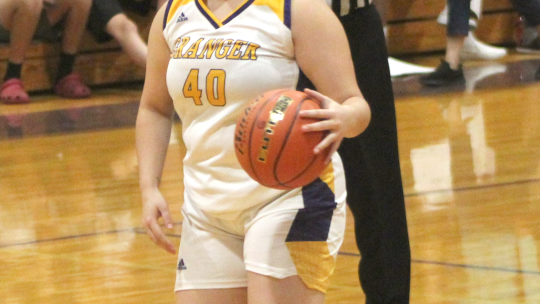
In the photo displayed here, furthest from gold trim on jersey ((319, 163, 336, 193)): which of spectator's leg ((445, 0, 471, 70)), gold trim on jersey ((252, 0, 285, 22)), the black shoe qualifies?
the black shoe

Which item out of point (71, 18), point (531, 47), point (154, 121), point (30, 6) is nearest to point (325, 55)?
point (154, 121)

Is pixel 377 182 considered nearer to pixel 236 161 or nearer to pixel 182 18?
pixel 236 161

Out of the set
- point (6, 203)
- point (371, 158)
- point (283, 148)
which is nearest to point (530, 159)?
point (371, 158)

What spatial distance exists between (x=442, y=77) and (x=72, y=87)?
319cm

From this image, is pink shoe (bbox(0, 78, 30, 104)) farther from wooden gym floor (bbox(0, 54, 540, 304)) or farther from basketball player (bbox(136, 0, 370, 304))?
basketball player (bbox(136, 0, 370, 304))

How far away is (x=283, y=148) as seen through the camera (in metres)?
1.54

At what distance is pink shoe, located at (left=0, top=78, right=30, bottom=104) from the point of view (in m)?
6.82

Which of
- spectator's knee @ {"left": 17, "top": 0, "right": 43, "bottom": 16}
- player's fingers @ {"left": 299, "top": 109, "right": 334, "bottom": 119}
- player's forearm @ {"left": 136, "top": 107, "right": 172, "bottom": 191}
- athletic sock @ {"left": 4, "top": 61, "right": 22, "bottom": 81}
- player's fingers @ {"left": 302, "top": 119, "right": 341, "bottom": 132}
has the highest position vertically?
player's fingers @ {"left": 299, "top": 109, "right": 334, "bottom": 119}

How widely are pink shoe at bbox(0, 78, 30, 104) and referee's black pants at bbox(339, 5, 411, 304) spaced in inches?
203

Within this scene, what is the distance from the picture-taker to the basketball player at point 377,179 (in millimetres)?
2189

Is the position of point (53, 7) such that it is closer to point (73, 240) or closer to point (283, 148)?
point (73, 240)

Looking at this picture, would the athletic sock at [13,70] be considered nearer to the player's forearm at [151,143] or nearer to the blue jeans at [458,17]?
the blue jeans at [458,17]

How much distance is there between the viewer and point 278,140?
1540mm

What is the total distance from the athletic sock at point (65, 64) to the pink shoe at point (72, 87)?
4cm
